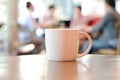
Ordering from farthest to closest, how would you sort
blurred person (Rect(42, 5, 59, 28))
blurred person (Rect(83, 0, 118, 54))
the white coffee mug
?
1. blurred person (Rect(42, 5, 59, 28))
2. blurred person (Rect(83, 0, 118, 54))
3. the white coffee mug

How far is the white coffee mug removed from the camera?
30.8 inches

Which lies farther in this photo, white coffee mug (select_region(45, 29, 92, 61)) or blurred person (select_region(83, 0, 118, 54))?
blurred person (select_region(83, 0, 118, 54))

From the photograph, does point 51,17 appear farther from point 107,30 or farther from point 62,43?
point 62,43

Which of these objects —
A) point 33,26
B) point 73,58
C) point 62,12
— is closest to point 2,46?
point 33,26

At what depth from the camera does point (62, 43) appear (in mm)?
785

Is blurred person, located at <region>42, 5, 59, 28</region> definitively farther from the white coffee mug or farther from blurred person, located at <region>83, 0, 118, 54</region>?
the white coffee mug

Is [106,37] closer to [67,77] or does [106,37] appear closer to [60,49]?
[60,49]

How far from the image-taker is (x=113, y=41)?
9.25 feet

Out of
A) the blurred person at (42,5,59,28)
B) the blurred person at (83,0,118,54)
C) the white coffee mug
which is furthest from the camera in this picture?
the blurred person at (42,5,59,28)

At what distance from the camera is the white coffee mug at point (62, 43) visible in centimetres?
78

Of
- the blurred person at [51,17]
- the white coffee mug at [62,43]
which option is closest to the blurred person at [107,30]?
the blurred person at [51,17]

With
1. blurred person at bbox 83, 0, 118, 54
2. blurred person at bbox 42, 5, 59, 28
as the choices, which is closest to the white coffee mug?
blurred person at bbox 83, 0, 118, 54

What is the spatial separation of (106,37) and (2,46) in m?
2.07

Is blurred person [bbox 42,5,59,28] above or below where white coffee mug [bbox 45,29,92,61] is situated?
above
